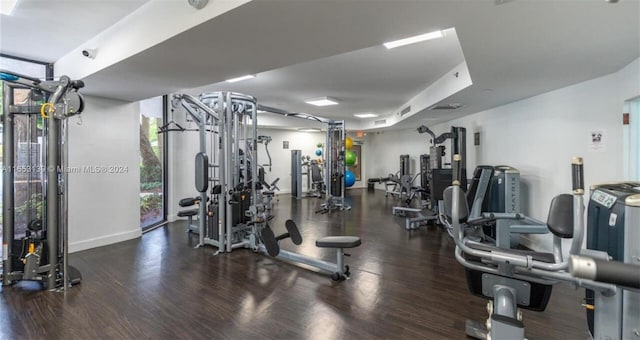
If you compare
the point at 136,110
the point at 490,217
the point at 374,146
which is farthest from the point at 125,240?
the point at 374,146

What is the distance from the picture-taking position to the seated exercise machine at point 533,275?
137 cm

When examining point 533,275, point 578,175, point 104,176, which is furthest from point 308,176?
point 578,175

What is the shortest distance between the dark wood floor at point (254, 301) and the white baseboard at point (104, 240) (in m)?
0.19

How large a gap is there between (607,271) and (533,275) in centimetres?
104

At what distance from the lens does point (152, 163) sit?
562 centimetres

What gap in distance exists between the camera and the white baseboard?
13.3 feet

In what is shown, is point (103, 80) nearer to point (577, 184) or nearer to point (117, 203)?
point (117, 203)

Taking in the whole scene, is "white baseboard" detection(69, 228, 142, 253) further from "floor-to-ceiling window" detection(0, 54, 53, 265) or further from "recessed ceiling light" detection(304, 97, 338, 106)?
"recessed ceiling light" detection(304, 97, 338, 106)

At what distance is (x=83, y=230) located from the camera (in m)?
4.16

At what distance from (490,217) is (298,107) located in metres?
5.37

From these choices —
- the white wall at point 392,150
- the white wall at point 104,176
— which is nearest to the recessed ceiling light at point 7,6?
the white wall at point 104,176

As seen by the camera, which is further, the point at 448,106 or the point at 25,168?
the point at 448,106

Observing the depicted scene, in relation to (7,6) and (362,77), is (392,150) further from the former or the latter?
(7,6)

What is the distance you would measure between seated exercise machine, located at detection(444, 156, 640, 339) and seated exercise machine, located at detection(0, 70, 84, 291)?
3.56 meters
